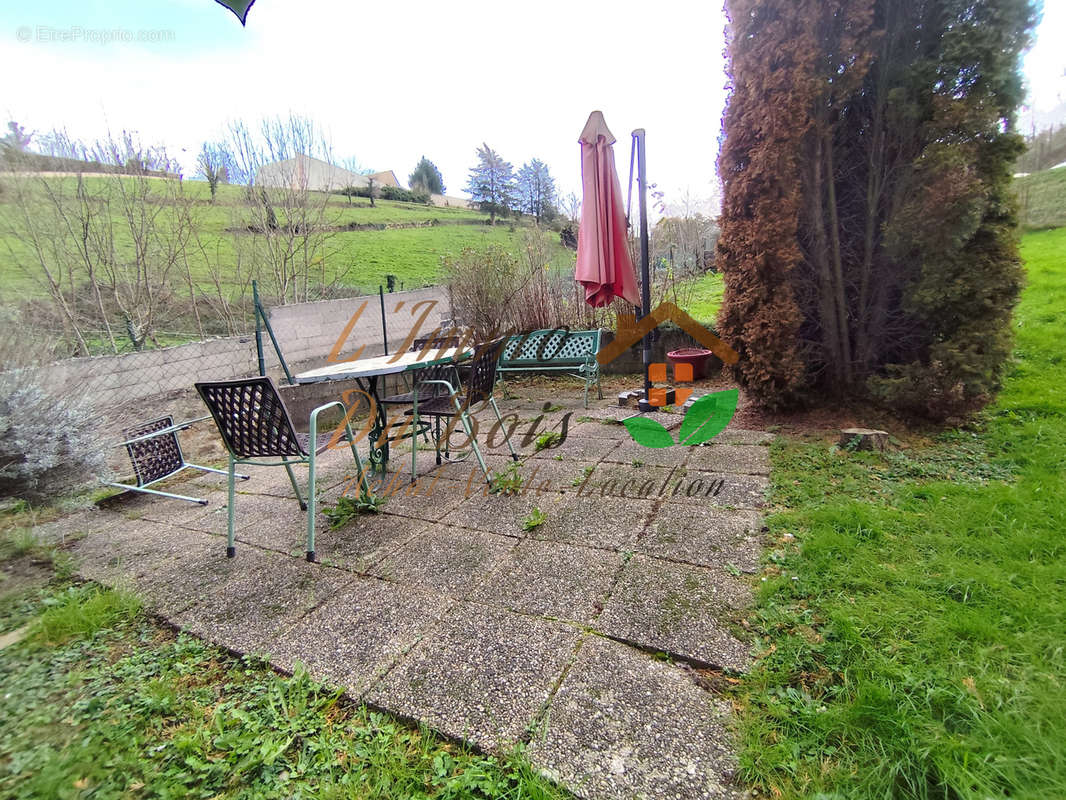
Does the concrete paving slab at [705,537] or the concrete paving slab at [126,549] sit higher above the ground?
the concrete paving slab at [705,537]

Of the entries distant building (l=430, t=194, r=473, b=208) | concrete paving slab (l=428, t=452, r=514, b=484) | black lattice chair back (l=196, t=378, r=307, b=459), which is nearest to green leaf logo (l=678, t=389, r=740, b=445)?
concrete paving slab (l=428, t=452, r=514, b=484)

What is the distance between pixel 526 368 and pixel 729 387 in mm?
2242

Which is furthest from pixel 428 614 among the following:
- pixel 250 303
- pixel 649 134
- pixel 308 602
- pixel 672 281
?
pixel 672 281

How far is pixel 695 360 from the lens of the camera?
18.0ft

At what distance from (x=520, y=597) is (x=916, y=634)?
1280 millimetres

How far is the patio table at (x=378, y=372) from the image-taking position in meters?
2.49

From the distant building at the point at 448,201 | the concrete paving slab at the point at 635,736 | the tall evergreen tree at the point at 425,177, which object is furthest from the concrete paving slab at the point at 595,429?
the tall evergreen tree at the point at 425,177

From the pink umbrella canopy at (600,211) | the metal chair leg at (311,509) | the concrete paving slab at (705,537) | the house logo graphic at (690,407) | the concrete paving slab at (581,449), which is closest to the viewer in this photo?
the concrete paving slab at (705,537)

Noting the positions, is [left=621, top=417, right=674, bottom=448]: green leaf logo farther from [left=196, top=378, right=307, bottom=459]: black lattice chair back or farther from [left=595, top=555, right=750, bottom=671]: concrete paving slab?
[left=196, top=378, right=307, bottom=459]: black lattice chair back

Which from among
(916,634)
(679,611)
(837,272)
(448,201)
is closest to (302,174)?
(837,272)

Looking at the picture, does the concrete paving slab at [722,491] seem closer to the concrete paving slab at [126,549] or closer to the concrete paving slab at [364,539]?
the concrete paving slab at [364,539]

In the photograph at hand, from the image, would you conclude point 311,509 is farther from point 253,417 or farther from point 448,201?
point 448,201

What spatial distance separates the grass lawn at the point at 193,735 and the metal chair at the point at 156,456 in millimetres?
1538

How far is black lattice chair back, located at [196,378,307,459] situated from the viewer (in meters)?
2.18
